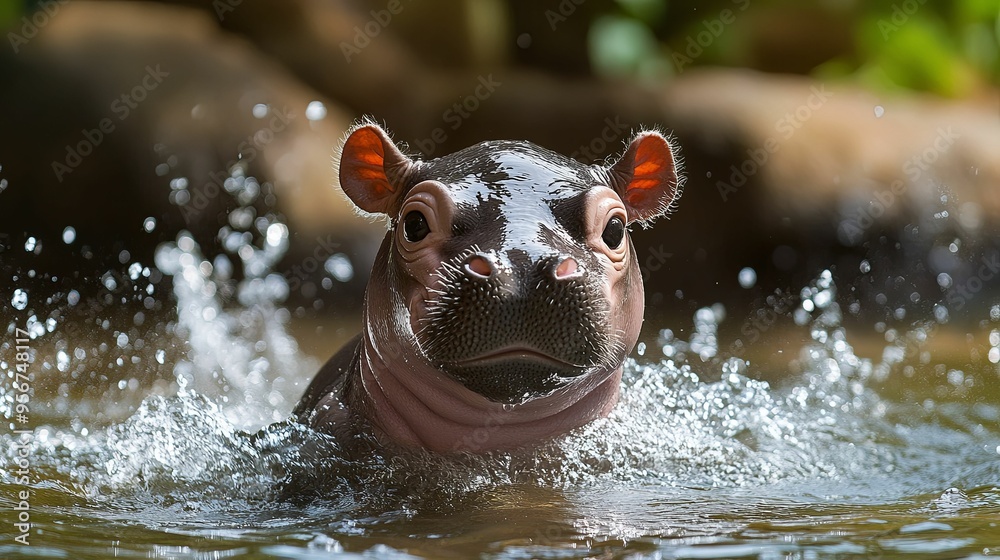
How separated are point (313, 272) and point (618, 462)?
439 centimetres

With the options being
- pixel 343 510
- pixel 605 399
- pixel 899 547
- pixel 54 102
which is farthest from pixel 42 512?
pixel 54 102

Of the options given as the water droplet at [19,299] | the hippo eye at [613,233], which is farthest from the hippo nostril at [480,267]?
the water droplet at [19,299]

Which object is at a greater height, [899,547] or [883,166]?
[883,166]

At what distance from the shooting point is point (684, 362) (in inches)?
199

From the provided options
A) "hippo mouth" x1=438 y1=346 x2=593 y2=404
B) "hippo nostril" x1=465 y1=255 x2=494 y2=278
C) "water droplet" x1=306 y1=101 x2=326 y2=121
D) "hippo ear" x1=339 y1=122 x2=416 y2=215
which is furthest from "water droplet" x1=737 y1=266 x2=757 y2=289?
"hippo nostril" x1=465 y1=255 x2=494 y2=278

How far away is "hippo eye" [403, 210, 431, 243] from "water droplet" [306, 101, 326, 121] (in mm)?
4935

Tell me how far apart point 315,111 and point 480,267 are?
17.8 feet

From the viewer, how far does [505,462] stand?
10.4 ft

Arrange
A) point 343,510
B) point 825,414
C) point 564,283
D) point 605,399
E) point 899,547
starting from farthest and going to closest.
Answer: point 825,414 → point 605,399 → point 343,510 → point 564,283 → point 899,547

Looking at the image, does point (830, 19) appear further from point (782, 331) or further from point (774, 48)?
point (782, 331)

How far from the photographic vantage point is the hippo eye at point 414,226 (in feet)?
9.66

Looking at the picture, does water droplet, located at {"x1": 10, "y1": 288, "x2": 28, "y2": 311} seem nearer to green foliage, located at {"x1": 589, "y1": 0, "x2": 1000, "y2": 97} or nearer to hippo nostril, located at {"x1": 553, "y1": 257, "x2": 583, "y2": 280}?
hippo nostril, located at {"x1": 553, "y1": 257, "x2": 583, "y2": 280}

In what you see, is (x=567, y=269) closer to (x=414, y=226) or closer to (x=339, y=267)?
(x=414, y=226)

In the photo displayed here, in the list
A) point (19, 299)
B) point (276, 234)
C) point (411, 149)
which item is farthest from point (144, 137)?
point (19, 299)
